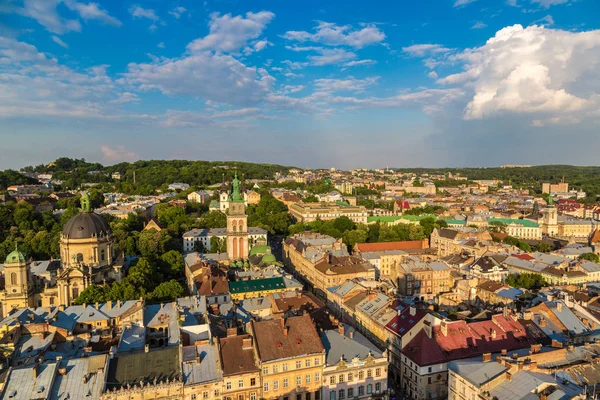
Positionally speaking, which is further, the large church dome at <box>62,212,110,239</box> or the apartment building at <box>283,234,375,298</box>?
the apartment building at <box>283,234,375,298</box>

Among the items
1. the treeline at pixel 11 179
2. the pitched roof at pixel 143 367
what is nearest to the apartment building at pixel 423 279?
the pitched roof at pixel 143 367

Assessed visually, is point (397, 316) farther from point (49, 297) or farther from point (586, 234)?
point (586, 234)

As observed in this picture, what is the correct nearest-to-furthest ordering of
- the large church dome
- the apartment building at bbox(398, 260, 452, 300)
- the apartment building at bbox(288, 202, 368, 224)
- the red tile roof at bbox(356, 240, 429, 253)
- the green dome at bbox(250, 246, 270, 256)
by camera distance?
1. the large church dome
2. the apartment building at bbox(398, 260, 452, 300)
3. the green dome at bbox(250, 246, 270, 256)
4. the red tile roof at bbox(356, 240, 429, 253)
5. the apartment building at bbox(288, 202, 368, 224)

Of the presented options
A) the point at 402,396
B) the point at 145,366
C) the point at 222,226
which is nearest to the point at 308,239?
the point at 222,226

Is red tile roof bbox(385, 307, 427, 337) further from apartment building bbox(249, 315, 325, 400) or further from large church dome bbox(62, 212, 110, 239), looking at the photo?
large church dome bbox(62, 212, 110, 239)

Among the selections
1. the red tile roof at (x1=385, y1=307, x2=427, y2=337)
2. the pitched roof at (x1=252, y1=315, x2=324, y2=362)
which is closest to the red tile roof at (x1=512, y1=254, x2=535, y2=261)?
the red tile roof at (x1=385, y1=307, x2=427, y2=337)

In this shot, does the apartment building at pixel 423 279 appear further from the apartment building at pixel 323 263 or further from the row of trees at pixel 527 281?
the row of trees at pixel 527 281
